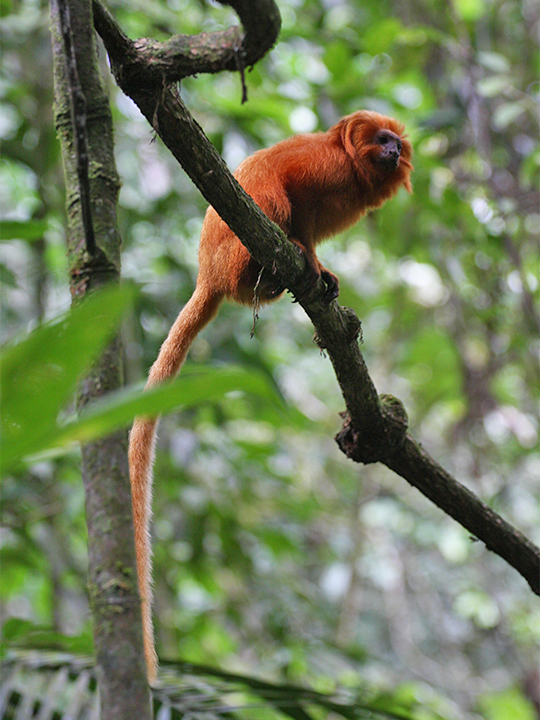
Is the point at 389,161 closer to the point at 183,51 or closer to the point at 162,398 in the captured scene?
the point at 183,51

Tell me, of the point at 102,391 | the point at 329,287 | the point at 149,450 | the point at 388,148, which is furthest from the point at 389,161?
the point at 102,391

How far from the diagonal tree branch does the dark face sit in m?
0.84

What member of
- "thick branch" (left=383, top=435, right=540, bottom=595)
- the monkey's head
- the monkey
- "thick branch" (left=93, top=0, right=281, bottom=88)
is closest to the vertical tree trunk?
"thick branch" (left=93, top=0, right=281, bottom=88)

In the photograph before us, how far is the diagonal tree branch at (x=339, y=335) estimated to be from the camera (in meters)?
0.96

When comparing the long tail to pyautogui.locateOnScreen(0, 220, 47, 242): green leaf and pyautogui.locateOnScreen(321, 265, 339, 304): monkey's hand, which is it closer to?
pyautogui.locateOnScreen(321, 265, 339, 304): monkey's hand

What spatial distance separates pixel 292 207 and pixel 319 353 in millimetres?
1074

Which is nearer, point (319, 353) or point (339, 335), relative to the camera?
point (339, 335)

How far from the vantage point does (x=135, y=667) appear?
732mm

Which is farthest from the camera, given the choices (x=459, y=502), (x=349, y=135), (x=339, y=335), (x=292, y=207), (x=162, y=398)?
(x=349, y=135)

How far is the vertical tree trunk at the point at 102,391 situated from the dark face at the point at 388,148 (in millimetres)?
1222

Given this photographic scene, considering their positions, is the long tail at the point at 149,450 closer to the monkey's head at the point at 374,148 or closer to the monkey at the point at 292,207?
the monkey at the point at 292,207

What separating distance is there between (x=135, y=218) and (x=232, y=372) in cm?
288

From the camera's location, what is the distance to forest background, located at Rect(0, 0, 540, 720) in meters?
2.96

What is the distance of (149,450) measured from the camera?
1500mm
